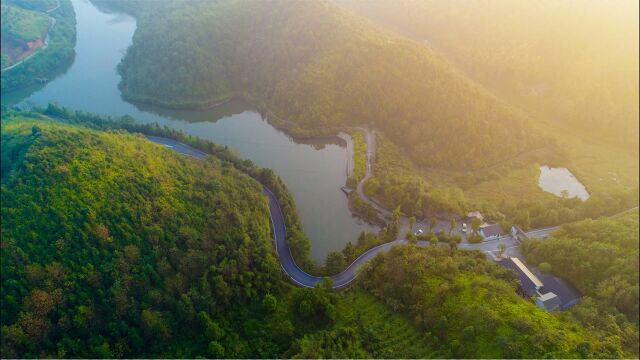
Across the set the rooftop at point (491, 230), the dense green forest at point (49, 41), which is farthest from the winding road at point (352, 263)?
the dense green forest at point (49, 41)

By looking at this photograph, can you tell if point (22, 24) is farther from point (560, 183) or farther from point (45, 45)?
point (560, 183)

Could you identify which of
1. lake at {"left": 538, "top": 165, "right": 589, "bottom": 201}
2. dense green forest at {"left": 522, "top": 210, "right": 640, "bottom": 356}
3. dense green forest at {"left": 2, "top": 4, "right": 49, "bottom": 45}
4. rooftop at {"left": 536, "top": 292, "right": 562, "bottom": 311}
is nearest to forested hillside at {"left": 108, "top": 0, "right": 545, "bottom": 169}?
lake at {"left": 538, "top": 165, "right": 589, "bottom": 201}

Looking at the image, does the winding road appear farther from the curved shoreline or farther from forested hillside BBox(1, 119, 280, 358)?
the curved shoreline

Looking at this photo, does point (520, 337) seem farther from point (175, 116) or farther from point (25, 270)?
point (175, 116)

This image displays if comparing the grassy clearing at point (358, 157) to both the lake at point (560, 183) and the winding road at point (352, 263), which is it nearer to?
the winding road at point (352, 263)

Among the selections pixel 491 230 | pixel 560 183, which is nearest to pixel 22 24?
pixel 491 230

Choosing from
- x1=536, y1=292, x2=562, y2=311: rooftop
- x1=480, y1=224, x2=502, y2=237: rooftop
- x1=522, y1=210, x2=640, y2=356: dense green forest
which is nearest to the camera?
x1=522, y1=210, x2=640, y2=356: dense green forest

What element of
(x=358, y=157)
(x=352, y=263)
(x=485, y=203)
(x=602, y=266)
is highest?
(x=602, y=266)
